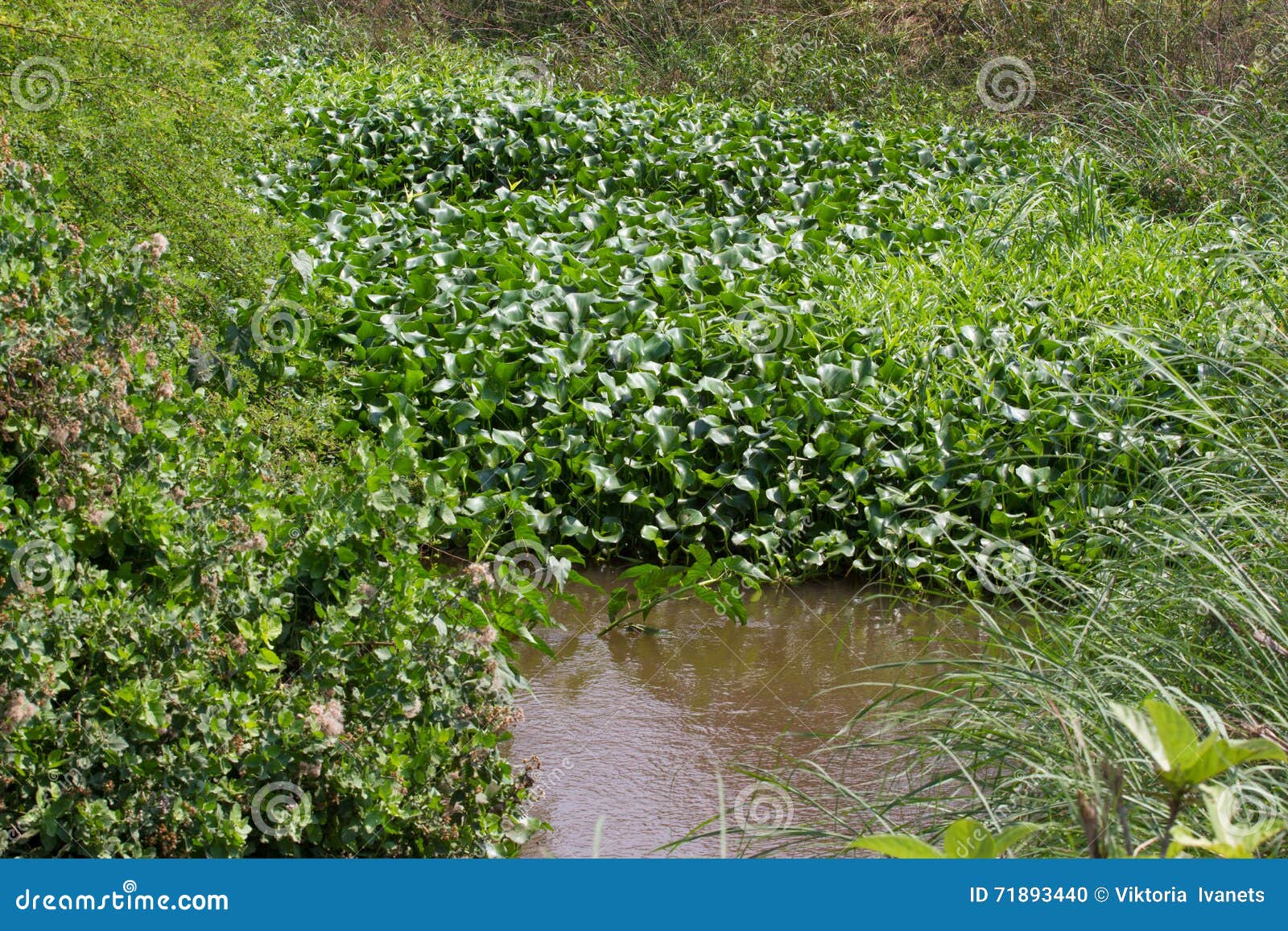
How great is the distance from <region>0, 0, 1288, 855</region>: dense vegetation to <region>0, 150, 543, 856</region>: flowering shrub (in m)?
0.01

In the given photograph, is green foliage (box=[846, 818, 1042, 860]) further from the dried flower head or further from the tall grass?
the dried flower head

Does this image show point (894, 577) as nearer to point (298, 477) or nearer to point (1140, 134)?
point (298, 477)

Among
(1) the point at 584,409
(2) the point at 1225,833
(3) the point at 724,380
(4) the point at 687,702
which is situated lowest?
(2) the point at 1225,833

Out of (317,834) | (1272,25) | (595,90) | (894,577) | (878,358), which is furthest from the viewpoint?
(595,90)

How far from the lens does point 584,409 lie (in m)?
4.54

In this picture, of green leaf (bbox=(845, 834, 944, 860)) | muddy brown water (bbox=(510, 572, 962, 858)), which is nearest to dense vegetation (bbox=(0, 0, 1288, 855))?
green leaf (bbox=(845, 834, 944, 860))

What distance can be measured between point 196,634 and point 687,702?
1633 mm

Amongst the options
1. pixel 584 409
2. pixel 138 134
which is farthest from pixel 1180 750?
pixel 138 134

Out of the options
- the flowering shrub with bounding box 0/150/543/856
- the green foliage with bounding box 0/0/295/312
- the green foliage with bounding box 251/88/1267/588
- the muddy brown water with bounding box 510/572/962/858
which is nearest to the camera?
the flowering shrub with bounding box 0/150/543/856

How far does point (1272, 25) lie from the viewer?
29.1ft

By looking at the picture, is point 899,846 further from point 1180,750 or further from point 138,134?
point 138,134

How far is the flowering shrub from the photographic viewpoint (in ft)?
7.13

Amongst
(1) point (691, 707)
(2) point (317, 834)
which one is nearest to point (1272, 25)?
(1) point (691, 707)

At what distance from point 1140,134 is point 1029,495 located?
4336mm
